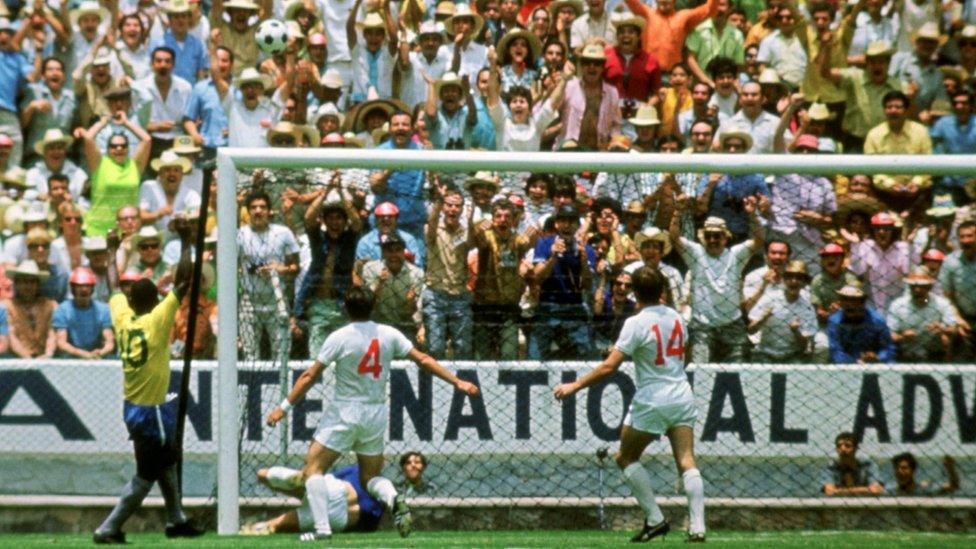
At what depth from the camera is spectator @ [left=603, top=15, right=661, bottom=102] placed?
16.4 metres

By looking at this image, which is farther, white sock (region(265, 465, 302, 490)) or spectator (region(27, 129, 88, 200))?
spectator (region(27, 129, 88, 200))

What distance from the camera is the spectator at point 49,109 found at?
54.6 ft

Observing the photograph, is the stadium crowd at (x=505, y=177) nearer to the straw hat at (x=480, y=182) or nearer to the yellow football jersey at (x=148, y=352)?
the straw hat at (x=480, y=182)

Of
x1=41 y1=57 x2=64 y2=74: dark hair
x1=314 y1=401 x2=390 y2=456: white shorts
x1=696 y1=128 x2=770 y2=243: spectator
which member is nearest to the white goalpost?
x1=696 y1=128 x2=770 y2=243: spectator

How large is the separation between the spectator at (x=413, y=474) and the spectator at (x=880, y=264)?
334 cm

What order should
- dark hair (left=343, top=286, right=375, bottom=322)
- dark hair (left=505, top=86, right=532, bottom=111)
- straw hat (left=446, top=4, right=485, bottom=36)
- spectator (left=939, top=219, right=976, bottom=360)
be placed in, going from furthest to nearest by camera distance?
straw hat (left=446, top=4, right=485, bottom=36), dark hair (left=505, top=86, right=532, bottom=111), spectator (left=939, top=219, right=976, bottom=360), dark hair (left=343, top=286, right=375, bottom=322)

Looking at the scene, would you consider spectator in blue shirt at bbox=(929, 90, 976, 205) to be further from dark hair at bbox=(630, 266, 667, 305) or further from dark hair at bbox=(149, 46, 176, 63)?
dark hair at bbox=(149, 46, 176, 63)

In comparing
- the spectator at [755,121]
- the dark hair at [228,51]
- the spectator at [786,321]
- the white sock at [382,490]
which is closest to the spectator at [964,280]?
the spectator at [786,321]

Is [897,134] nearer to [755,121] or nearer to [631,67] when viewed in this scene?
[755,121]

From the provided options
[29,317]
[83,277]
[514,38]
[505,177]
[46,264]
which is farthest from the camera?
[514,38]

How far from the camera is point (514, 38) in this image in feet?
53.6

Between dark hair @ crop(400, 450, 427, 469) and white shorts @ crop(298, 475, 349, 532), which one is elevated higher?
dark hair @ crop(400, 450, 427, 469)

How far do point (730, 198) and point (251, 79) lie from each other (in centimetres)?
517

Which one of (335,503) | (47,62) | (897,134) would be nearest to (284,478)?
(335,503)
